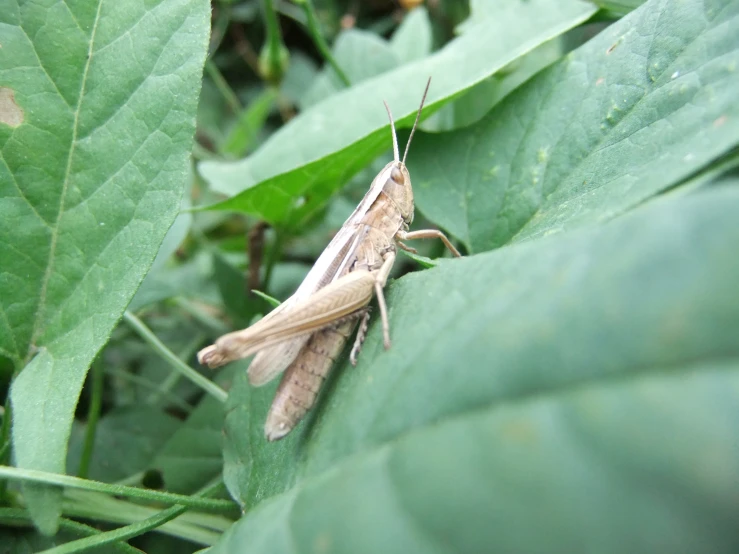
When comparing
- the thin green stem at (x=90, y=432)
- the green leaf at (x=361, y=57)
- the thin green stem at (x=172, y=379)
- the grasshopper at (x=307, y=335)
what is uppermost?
the green leaf at (x=361, y=57)

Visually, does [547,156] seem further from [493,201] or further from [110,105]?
[110,105]

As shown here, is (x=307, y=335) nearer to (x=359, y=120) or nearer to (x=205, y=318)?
(x=359, y=120)

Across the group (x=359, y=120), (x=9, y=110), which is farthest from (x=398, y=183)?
(x=9, y=110)

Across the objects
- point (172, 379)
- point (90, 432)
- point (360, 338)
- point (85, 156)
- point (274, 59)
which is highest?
point (85, 156)

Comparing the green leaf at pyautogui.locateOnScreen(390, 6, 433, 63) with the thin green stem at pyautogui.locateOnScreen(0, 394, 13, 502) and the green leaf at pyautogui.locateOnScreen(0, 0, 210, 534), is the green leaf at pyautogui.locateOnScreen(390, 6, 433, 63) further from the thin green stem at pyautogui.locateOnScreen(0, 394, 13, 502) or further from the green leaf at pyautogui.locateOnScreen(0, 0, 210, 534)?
the thin green stem at pyautogui.locateOnScreen(0, 394, 13, 502)

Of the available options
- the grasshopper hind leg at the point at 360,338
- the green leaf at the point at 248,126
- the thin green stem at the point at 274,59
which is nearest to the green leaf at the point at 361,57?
the thin green stem at the point at 274,59

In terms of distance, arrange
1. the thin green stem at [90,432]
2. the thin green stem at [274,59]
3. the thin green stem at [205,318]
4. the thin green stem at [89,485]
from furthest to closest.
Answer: the thin green stem at [274,59] → the thin green stem at [205,318] → the thin green stem at [90,432] → the thin green stem at [89,485]

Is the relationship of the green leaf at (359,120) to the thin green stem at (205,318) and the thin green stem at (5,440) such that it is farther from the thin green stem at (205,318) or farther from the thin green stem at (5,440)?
the thin green stem at (5,440)
